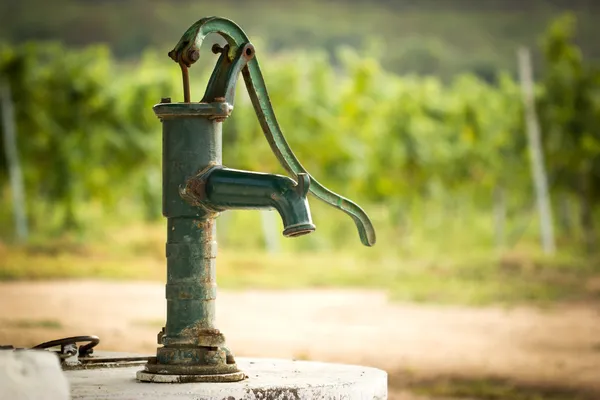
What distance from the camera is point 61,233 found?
1658cm

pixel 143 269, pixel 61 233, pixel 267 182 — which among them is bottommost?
pixel 267 182

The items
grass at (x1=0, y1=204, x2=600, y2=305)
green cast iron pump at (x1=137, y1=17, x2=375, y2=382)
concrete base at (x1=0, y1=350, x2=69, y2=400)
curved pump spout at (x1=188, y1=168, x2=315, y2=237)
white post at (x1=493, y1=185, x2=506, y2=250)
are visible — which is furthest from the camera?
white post at (x1=493, y1=185, x2=506, y2=250)

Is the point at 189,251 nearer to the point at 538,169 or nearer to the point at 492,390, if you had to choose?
the point at 492,390

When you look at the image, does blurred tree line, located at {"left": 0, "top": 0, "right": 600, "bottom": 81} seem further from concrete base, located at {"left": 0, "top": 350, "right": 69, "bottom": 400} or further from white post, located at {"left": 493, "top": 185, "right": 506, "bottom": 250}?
concrete base, located at {"left": 0, "top": 350, "right": 69, "bottom": 400}

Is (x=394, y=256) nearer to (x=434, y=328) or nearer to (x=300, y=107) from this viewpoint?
(x=300, y=107)

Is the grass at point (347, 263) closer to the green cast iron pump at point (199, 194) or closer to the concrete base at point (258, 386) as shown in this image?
the concrete base at point (258, 386)

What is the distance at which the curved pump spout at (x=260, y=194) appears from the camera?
2.05 meters

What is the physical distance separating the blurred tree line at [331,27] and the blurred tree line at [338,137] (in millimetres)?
12317

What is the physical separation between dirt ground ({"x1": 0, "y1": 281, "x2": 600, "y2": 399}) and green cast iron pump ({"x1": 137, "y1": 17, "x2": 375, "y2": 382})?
3.45 meters

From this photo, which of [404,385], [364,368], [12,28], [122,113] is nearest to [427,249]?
[122,113]

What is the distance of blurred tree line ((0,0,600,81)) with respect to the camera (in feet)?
102

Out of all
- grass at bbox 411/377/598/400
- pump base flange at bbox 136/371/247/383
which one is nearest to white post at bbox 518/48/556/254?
grass at bbox 411/377/598/400

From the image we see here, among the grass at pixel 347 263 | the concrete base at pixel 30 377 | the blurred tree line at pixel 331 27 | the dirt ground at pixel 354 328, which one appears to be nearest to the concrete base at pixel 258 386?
the concrete base at pixel 30 377

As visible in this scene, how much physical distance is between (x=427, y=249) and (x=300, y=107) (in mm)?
3049
